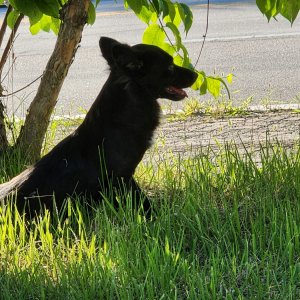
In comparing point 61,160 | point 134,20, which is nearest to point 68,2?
point 61,160

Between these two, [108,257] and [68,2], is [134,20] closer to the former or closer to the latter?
[68,2]

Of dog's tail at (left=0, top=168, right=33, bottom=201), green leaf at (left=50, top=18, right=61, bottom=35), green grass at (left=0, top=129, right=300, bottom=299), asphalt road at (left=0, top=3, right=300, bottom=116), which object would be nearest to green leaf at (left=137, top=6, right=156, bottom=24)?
green leaf at (left=50, top=18, right=61, bottom=35)

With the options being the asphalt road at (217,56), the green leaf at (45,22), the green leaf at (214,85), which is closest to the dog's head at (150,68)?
the green leaf at (214,85)

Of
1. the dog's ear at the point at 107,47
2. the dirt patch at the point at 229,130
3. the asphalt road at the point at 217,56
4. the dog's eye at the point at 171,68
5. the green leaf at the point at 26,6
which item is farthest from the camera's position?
the asphalt road at the point at 217,56

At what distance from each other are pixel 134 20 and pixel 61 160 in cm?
1148

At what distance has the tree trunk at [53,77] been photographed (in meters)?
5.77

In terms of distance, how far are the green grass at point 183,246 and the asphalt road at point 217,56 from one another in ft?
12.3

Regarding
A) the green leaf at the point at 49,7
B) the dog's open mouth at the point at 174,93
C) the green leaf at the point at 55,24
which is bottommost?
the dog's open mouth at the point at 174,93

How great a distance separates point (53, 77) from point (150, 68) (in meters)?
0.82

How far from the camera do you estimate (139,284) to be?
12.4 ft

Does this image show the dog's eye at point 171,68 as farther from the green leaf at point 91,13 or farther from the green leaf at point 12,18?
the green leaf at point 12,18

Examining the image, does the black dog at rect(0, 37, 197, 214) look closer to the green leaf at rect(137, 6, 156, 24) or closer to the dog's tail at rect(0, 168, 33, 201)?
the dog's tail at rect(0, 168, 33, 201)

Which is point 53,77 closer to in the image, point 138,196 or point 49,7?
point 49,7

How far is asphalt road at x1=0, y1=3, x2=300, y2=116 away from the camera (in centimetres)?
1023
